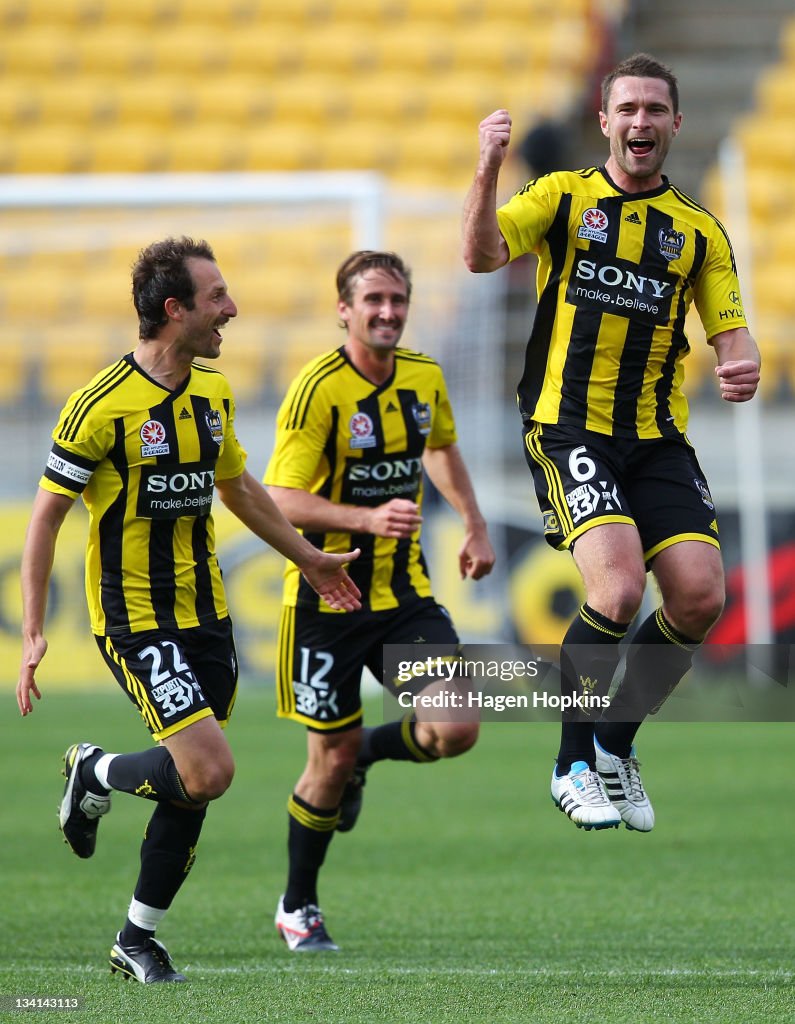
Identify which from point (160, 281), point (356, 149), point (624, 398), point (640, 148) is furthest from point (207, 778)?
point (356, 149)

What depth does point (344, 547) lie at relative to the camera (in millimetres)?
6207

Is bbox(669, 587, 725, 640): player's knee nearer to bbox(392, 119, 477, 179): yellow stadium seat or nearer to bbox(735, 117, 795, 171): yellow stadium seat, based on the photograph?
bbox(392, 119, 477, 179): yellow stadium seat

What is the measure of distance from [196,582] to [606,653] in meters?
1.42

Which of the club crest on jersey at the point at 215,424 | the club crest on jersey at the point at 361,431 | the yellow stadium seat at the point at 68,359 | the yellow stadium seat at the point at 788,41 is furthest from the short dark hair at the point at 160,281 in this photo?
the yellow stadium seat at the point at 788,41

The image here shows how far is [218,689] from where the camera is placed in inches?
209

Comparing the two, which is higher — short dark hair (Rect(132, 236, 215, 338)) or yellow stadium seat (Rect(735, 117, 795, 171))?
yellow stadium seat (Rect(735, 117, 795, 171))

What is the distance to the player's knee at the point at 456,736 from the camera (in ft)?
19.5

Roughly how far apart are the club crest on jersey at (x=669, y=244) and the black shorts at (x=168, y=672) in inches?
77.4

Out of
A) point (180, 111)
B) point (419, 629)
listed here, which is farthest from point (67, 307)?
point (419, 629)

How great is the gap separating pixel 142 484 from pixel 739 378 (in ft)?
6.46

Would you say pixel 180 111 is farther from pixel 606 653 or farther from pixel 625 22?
pixel 606 653

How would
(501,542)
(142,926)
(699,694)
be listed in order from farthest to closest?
(501,542)
(699,694)
(142,926)

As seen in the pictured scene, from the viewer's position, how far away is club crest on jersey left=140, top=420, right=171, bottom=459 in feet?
16.7
